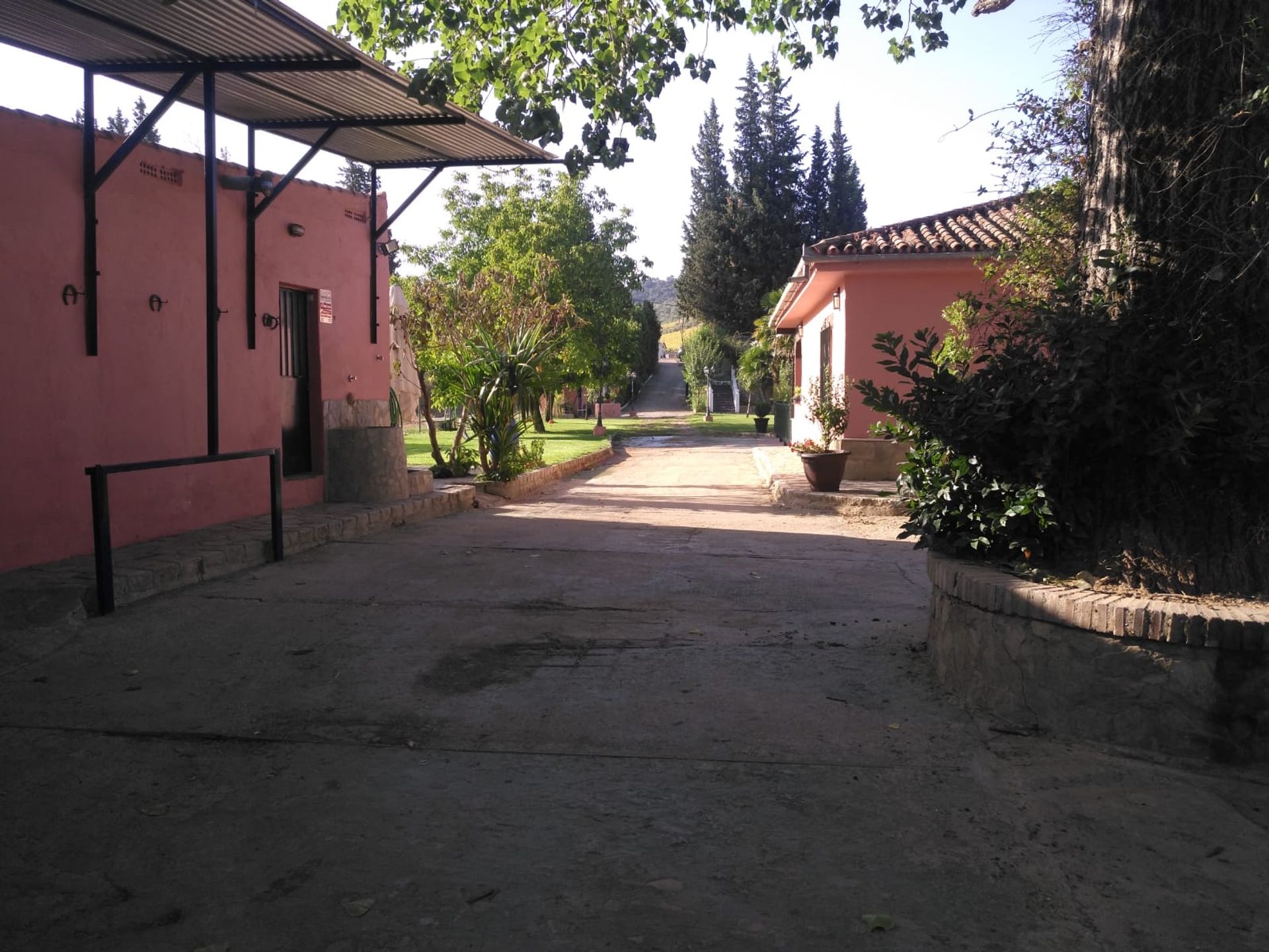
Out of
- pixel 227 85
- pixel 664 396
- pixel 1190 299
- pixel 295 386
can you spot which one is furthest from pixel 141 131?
pixel 664 396

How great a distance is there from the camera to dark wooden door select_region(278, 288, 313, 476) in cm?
1048

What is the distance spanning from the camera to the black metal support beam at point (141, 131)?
7078 mm

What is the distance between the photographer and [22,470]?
659cm

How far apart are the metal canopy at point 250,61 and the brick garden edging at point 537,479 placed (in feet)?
15.1

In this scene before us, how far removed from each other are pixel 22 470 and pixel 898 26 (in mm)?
7155

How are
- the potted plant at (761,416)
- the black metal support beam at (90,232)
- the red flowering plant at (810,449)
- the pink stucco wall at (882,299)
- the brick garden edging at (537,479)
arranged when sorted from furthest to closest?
the potted plant at (761,416), the pink stucco wall at (882,299), the red flowering plant at (810,449), the brick garden edging at (537,479), the black metal support beam at (90,232)

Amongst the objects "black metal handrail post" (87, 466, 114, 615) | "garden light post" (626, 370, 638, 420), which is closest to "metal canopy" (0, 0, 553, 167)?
"black metal handrail post" (87, 466, 114, 615)

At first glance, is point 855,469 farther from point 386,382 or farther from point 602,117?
point 602,117

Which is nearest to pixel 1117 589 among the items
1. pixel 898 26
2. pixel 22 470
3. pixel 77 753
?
pixel 77 753

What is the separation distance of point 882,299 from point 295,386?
7.97 meters

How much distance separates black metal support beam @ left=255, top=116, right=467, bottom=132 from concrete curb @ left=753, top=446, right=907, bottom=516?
20.0ft

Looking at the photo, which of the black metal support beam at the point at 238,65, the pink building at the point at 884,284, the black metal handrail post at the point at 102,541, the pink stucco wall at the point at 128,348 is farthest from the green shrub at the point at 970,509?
the pink building at the point at 884,284

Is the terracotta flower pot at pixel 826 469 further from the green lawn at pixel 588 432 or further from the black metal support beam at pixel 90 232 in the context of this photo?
the black metal support beam at pixel 90 232

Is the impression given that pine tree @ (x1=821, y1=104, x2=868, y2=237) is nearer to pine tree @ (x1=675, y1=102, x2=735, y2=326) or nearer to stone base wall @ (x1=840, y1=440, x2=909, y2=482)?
pine tree @ (x1=675, y1=102, x2=735, y2=326)
